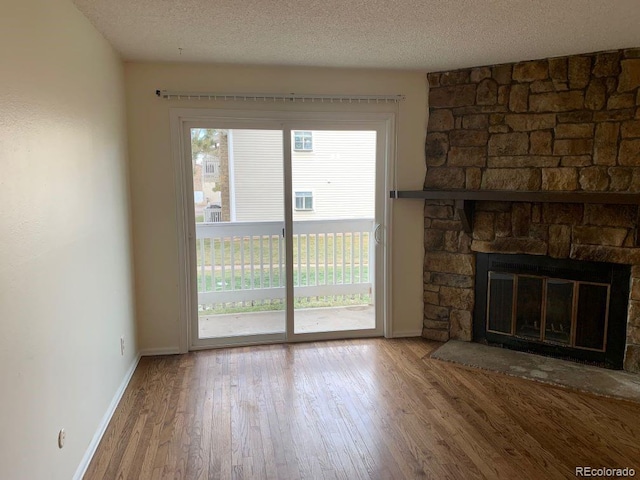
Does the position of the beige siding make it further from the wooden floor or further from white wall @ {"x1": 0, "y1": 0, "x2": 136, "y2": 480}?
the wooden floor

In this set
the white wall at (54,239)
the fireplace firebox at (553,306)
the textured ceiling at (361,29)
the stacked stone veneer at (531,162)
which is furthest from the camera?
the fireplace firebox at (553,306)

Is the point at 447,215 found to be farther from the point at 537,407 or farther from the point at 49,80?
the point at 49,80

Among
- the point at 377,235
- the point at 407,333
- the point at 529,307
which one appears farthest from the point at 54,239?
the point at 529,307

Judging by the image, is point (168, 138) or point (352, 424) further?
point (168, 138)

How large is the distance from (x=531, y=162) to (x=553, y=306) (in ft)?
3.84

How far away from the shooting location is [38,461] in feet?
5.83

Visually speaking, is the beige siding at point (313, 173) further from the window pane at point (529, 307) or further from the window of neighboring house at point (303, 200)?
the window pane at point (529, 307)

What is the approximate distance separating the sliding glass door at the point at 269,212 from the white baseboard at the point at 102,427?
0.74 meters

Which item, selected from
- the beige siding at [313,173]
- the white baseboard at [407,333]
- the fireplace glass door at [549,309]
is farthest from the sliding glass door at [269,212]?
the fireplace glass door at [549,309]

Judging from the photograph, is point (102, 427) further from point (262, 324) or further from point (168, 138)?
point (168, 138)

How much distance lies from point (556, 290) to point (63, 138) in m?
3.56

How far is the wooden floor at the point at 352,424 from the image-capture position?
2338mm

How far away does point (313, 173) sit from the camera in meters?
4.00

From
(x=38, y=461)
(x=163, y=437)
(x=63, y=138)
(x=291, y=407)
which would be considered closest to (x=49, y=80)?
(x=63, y=138)
